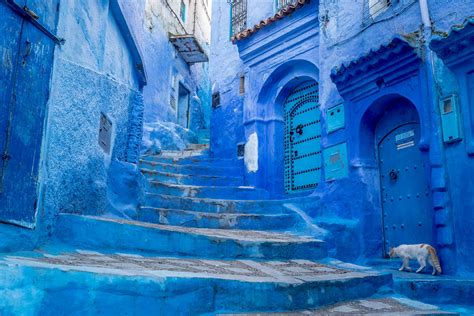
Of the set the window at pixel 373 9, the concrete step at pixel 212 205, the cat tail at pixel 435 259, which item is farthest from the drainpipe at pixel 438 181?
the concrete step at pixel 212 205

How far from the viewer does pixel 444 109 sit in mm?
5086

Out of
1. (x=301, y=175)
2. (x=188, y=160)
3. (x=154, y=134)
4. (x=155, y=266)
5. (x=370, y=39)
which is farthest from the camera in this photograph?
Answer: (x=154, y=134)

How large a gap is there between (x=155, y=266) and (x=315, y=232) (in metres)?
3.08

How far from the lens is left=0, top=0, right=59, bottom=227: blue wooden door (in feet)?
10.3

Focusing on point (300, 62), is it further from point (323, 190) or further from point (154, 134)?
point (154, 134)

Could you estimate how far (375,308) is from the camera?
3.29 m

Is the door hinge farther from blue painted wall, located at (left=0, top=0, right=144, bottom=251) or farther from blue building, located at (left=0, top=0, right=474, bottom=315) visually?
blue painted wall, located at (left=0, top=0, right=144, bottom=251)

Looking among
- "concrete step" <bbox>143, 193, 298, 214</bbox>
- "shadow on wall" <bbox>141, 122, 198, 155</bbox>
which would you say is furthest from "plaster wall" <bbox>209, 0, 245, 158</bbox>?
"concrete step" <bbox>143, 193, 298, 214</bbox>

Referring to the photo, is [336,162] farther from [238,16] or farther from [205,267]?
[238,16]

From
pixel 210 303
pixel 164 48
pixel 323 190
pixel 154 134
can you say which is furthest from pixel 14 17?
pixel 164 48

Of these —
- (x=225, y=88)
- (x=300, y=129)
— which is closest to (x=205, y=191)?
(x=300, y=129)

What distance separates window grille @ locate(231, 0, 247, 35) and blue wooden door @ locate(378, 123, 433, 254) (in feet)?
17.6

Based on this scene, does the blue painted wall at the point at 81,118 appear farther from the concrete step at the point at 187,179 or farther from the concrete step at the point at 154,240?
the concrete step at the point at 187,179

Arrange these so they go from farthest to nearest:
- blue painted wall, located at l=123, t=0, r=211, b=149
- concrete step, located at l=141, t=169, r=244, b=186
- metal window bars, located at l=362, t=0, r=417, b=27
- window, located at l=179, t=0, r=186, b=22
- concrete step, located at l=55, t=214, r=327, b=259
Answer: window, located at l=179, t=0, r=186, b=22, blue painted wall, located at l=123, t=0, r=211, b=149, concrete step, located at l=141, t=169, r=244, b=186, metal window bars, located at l=362, t=0, r=417, b=27, concrete step, located at l=55, t=214, r=327, b=259
